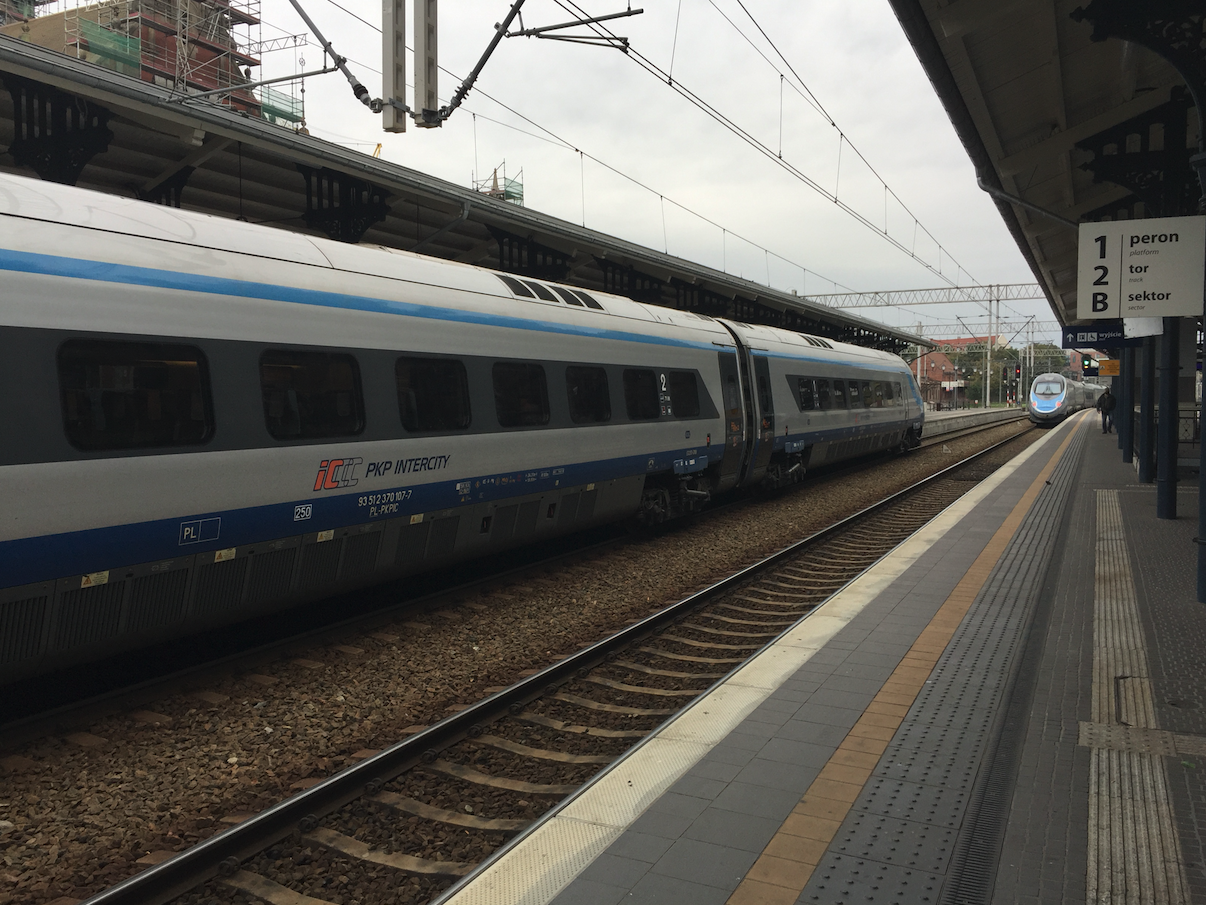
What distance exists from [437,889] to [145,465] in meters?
3.48

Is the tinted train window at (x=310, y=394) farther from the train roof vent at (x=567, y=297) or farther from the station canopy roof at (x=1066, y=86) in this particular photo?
the station canopy roof at (x=1066, y=86)

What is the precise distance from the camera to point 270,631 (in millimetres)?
7824

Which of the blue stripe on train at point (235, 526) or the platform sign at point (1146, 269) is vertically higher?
the platform sign at point (1146, 269)

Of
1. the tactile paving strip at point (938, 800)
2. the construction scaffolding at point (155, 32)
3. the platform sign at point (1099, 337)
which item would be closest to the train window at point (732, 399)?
the tactile paving strip at point (938, 800)

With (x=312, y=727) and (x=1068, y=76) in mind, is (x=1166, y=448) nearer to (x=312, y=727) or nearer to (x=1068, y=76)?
(x=1068, y=76)

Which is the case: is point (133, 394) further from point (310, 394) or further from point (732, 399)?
point (732, 399)

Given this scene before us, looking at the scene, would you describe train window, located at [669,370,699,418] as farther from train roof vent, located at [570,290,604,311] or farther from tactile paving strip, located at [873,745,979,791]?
tactile paving strip, located at [873,745,979,791]

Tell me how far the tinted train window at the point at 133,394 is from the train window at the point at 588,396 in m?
4.84

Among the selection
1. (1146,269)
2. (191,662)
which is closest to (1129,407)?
(1146,269)

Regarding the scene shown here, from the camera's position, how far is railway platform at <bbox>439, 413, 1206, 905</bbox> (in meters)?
3.53

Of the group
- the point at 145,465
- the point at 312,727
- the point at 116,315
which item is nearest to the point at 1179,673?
the point at 312,727

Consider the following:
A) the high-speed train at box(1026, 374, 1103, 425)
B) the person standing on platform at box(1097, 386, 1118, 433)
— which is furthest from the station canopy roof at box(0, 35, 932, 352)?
the high-speed train at box(1026, 374, 1103, 425)

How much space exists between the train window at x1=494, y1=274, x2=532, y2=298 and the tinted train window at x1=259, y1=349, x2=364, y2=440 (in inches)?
116

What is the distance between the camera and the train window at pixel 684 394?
42.0 feet
